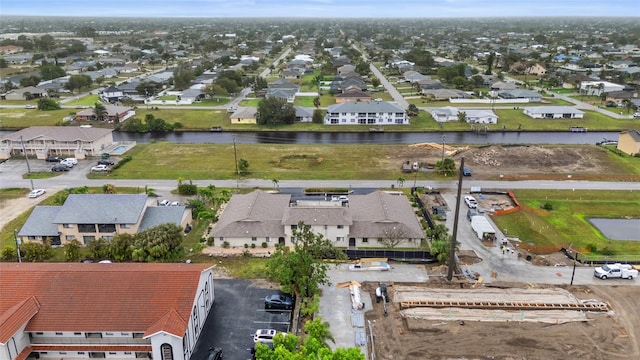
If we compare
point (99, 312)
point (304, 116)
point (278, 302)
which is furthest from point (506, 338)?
point (304, 116)

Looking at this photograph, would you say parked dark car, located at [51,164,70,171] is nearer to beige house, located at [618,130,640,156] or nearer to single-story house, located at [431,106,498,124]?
single-story house, located at [431,106,498,124]

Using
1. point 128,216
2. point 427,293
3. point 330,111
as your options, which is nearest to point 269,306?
point 427,293

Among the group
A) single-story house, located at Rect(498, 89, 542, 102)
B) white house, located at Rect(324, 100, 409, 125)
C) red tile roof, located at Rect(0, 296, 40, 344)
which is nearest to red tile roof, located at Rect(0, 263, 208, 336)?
red tile roof, located at Rect(0, 296, 40, 344)

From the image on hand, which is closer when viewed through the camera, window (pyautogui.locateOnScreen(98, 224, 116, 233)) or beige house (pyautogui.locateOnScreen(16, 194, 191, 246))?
beige house (pyautogui.locateOnScreen(16, 194, 191, 246))

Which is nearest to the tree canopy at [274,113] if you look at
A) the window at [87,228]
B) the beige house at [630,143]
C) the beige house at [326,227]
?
the beige house at [326,227]

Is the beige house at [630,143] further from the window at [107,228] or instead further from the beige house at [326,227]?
the window at [107,228]

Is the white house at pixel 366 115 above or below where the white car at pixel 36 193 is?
above

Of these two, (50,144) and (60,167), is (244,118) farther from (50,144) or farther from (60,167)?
(60,167)

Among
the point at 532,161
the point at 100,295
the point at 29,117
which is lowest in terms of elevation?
the point at 532,161
